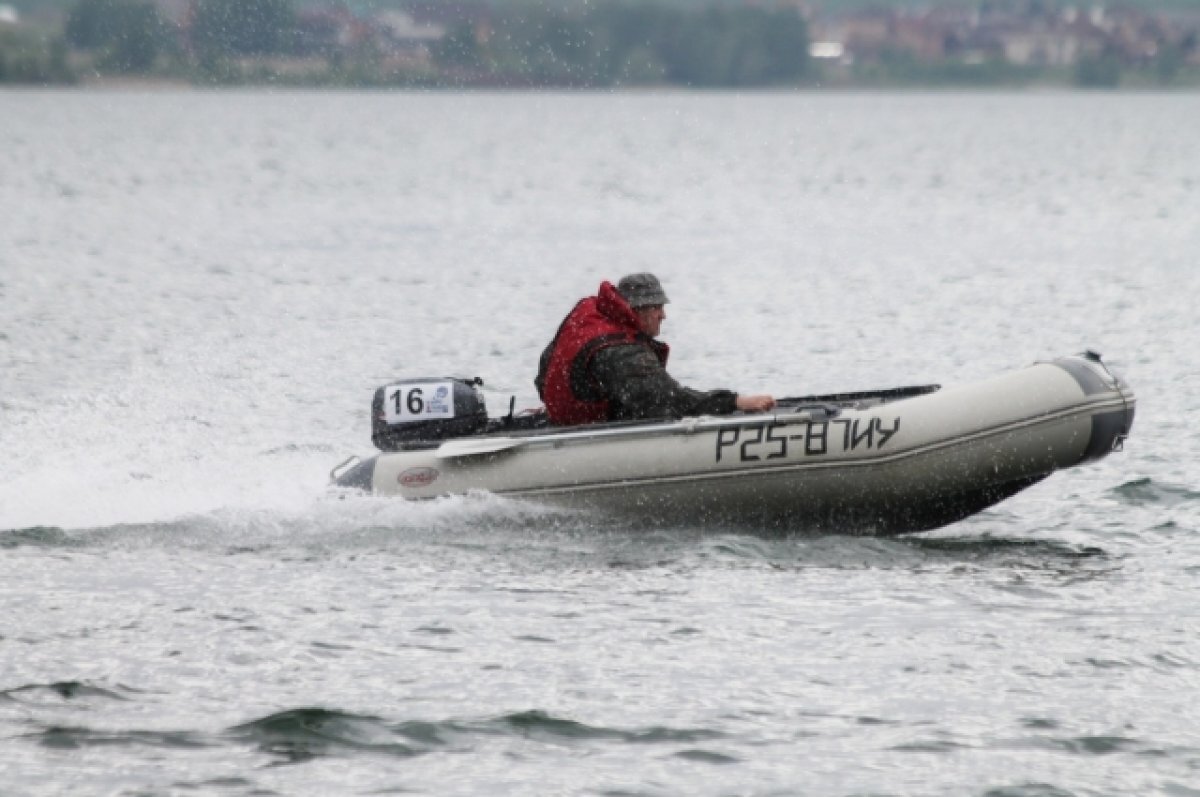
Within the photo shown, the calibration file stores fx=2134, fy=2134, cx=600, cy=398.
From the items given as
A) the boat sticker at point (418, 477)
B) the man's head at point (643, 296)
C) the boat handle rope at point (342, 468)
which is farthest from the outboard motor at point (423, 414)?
the man's head at point (643, 296)

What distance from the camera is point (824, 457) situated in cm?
1180

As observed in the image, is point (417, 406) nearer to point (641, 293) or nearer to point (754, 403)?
point (641, 293)

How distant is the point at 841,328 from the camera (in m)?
25.8

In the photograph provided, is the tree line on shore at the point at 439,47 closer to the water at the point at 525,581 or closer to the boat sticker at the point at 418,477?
the water at the point at 525,581

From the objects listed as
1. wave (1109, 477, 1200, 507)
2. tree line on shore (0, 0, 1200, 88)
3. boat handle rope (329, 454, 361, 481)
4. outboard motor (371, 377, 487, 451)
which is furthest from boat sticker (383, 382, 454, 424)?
tree line on shore (0, 0, 1200, 88)

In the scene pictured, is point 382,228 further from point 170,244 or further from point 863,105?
point 863,105

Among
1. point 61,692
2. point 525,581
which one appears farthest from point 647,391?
point 61,692

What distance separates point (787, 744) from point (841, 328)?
56.6ft

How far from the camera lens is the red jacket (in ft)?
39.7

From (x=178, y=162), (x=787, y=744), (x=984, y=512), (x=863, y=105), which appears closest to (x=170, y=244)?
(x=984, y=512)

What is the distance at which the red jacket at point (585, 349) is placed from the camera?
39.7 feet

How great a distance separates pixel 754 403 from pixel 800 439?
0.36 meters

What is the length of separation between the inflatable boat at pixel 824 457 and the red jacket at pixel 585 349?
21 centimetres

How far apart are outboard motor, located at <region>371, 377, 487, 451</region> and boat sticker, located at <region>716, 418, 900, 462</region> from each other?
1701mm
